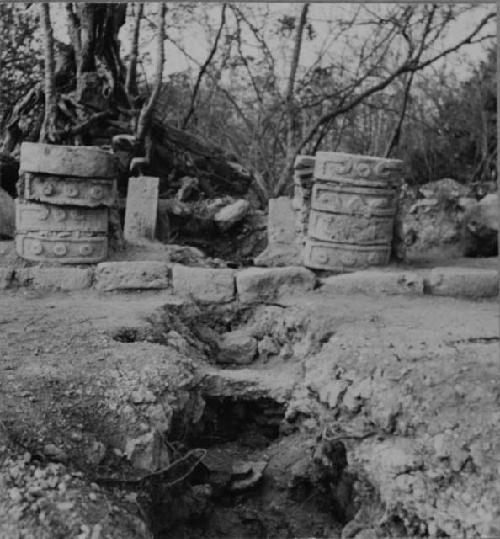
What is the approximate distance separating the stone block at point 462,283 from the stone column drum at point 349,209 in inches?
16.4

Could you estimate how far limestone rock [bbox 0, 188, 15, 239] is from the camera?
5.36 m

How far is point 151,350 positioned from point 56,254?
1.63 m

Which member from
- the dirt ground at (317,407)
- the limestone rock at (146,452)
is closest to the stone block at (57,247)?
the dirt ground at (317,407)

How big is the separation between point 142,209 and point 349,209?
184 cm

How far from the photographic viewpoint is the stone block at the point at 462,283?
4746mm

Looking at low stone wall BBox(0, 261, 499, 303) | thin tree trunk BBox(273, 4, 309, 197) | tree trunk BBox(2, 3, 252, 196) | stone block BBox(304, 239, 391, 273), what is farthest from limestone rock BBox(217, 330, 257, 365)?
thin tree trunk BBox(273, 4, 309, 197)

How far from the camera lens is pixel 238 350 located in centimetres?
441

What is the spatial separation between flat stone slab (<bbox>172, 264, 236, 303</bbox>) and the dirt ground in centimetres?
53

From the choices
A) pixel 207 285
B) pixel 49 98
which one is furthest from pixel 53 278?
pixel 49 98

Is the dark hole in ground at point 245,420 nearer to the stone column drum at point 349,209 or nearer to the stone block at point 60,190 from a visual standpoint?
the stone column drum at point 349,209

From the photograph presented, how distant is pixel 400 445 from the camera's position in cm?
296

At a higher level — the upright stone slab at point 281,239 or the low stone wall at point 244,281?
the upright stone slab at point 281,239

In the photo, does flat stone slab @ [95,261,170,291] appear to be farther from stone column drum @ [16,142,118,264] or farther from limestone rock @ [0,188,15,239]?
limestone rock @ [0,188,15,239]

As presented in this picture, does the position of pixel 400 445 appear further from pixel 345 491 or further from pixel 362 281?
pixel 362 281
